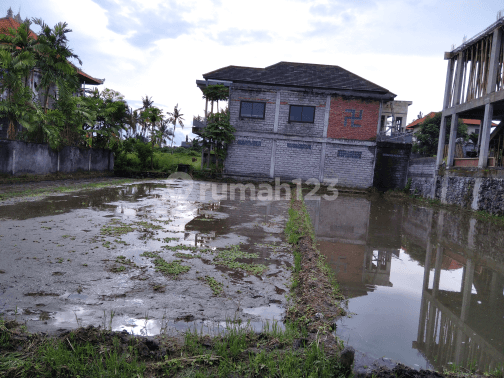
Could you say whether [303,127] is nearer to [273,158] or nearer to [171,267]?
[273,158]

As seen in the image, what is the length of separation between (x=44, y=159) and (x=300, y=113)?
569 inches

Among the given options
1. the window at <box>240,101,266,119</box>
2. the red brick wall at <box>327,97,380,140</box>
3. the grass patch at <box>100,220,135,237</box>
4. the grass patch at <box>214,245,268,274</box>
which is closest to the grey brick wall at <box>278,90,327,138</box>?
the red brick wall at <box>327,97,380,140</box>

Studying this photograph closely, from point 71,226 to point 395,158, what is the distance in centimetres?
1941

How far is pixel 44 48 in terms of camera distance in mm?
16078

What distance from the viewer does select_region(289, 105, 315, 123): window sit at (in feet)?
72.6

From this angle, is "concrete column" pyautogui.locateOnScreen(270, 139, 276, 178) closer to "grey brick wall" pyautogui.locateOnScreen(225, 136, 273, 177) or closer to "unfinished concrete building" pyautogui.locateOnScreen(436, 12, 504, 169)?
"grey brick wall" pyautogui.locateOnScreen(225, 136, 273, 177)

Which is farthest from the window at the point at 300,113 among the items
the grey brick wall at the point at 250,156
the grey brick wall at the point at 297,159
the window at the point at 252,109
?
the grey brick wall at the point at 250,156

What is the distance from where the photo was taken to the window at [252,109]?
22.2 metres

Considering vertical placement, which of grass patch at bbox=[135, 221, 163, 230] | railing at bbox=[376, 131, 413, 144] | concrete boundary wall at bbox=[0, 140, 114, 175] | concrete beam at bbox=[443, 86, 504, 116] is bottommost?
grass patch at bbox=[135, 221, 163, 230]

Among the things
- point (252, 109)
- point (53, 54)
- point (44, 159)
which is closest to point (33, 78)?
point (53, 54)

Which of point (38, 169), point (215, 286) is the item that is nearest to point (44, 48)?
point (38, 169)

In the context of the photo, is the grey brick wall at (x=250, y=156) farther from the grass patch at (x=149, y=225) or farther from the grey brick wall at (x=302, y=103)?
the grass patch at (x=149, y=225)

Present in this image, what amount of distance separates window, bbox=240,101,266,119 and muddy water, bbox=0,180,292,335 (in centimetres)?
1466

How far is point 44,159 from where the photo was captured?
16.6 metres
